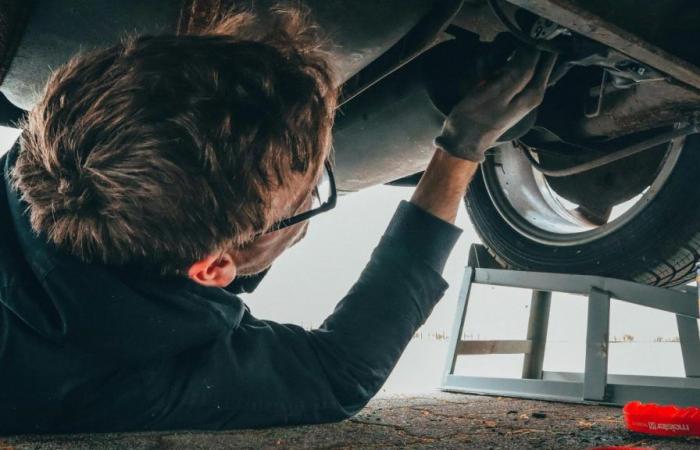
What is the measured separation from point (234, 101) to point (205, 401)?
1.37 feet

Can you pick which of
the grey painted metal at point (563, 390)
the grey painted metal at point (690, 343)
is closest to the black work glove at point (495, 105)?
the grey painted metal at point (563, 390)

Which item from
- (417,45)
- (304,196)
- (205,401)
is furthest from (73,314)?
(417,45)

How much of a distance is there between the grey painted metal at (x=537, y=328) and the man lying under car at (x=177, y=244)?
130 centimetres

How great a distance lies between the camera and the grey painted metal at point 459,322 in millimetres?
1989

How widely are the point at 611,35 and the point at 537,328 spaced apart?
1.39 metres

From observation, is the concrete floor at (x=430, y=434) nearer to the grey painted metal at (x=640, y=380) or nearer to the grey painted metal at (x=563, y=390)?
the grey painted metal at (x=563, y=390)

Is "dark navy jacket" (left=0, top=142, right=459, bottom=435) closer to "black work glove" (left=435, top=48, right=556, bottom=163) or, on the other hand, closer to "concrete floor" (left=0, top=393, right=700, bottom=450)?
"concrete floor" (left=0, top=393, right=700, bottom=450)

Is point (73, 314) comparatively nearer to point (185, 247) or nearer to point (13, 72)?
point (185, 247)

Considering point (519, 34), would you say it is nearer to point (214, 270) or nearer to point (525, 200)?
point (214, 270)

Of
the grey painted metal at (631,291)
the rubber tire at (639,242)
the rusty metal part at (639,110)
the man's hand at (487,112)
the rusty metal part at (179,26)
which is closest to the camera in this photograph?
the rusty metal part at (179,26)

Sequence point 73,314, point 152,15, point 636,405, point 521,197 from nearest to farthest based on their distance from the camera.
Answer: point 73,314, point 152,15, point 636,405, point 521,197

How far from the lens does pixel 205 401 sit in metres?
0.90

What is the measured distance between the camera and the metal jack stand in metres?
1.56

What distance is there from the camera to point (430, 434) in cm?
115
